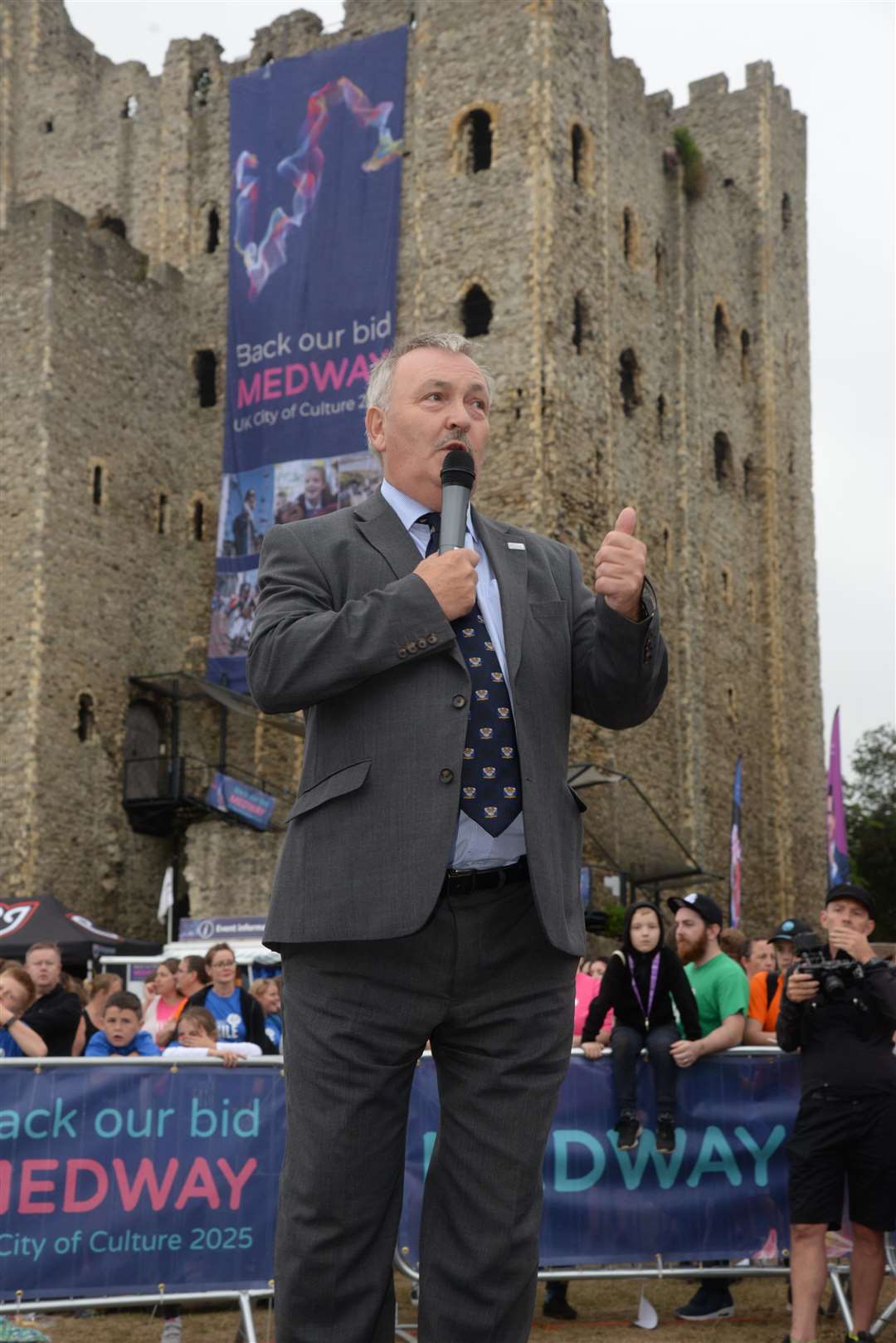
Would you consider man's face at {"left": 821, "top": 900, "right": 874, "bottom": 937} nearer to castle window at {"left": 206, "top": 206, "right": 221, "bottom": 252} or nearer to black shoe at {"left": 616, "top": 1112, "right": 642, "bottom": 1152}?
black shoe at {"left": 616, "top": 1112, "right": 642, "bottom": 1152}

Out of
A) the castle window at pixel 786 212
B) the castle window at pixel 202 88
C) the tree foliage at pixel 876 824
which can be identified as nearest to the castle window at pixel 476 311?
the castle window at pixel 202 88

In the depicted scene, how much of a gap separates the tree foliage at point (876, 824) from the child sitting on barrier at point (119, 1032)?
98.9ft

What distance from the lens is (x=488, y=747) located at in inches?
123

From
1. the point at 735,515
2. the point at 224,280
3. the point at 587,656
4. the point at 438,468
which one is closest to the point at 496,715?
the point at 587,656

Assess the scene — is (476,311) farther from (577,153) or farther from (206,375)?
(206,375)

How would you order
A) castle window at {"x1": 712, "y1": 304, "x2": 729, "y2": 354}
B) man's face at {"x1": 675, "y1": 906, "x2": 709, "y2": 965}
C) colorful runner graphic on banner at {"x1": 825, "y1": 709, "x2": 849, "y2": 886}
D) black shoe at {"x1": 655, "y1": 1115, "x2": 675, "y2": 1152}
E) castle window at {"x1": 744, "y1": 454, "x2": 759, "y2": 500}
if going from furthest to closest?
castle window at {"x1": 744, "y1": 454, "x2": 759, "y2": 500}, castle window at {"x1": 712, "y1": 304, "x2": 729, "y2": 354}, colorful runner graphic on banner at {"x1": 825, "y1": 709, "x2": 849, "y2": 886}, man's face at {"x1": 675, "y1": 906, "x2": 709, "y2": 965}, black shoe at {"x1": 655, "y1": 1115, "x2": 675, "y2": 1152}

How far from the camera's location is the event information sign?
6.19 meters

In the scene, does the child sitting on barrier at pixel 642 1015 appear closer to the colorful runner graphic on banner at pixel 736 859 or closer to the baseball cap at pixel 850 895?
Result: the baseball cap at pixel 850 895

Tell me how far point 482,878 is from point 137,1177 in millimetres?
3823

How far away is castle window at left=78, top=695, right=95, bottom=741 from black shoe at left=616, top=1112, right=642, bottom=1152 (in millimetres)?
19600

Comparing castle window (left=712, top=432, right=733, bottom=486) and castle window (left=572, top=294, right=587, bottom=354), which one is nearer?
castle window (left=572, top=294, right=587, bottom=354)

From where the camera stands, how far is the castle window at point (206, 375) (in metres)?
29.0

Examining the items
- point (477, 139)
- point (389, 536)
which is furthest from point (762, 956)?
point (477, 139)

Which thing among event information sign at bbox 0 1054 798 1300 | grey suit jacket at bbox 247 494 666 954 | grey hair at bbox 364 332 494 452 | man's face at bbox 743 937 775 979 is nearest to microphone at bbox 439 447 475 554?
grey suit jacket at bbox 247 494 666 954
